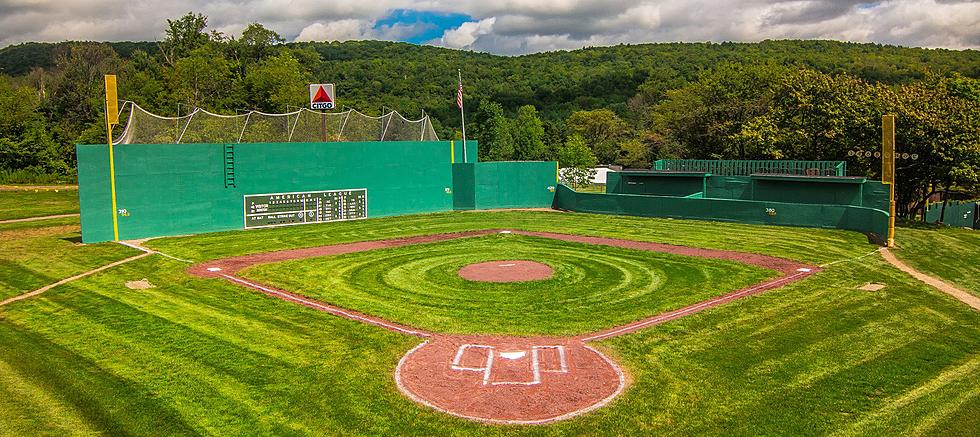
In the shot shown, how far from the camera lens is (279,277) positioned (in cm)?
2391

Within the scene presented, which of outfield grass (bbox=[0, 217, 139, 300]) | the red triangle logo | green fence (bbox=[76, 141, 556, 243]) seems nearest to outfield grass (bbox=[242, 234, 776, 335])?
outfield grass (bbox=[0, 217, 139, 300])

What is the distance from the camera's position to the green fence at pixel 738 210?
106 feet

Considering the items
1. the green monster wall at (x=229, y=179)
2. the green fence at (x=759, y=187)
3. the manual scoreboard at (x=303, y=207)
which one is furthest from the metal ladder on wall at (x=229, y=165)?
the green fence at (x=759, y=187)

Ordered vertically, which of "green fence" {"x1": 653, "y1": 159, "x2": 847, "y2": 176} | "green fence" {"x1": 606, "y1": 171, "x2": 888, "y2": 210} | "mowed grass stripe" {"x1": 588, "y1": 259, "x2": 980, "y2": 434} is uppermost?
"green fence" {"x1": 653, "y1": 159, "x2": 847, "y2": 176}

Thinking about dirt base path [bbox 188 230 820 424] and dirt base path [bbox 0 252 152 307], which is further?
dirt base path [bbox 0 252 152 307]

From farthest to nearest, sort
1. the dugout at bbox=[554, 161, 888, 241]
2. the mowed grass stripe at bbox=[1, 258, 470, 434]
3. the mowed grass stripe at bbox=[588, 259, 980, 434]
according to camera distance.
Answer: the dugout at bbox=[554, 161, 888, 241]
the mowed grass stripe at bbox=[1, 258, 470, 434]
the mowed grass stripe at bbox=[588, 259, 980, 434]

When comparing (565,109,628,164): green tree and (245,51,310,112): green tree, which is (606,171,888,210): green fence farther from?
(565,109,628,164): green tree

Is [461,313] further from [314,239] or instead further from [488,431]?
[314,239]

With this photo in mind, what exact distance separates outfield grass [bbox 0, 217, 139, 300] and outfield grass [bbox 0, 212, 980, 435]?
2466mm

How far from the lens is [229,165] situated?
36.6 m

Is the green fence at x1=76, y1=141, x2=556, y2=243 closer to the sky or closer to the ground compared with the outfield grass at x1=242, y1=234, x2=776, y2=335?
closer to the sky

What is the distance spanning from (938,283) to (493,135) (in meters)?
73.9

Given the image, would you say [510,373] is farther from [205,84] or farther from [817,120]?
[205,84]

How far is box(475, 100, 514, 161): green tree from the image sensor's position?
90375mm
